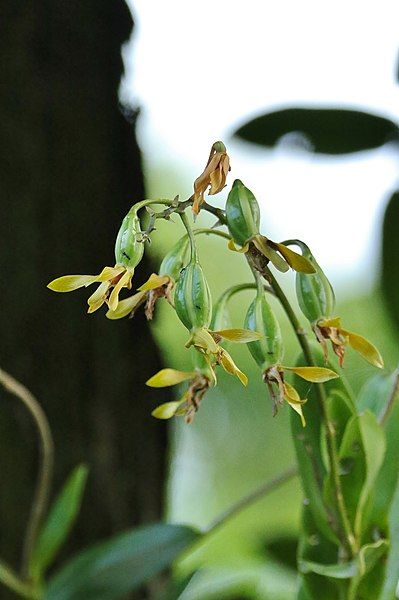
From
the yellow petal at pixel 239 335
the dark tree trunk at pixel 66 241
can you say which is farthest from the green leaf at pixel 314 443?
the dark tree trunk at pixel 66 241

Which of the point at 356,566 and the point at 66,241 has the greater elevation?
the point at 66,241

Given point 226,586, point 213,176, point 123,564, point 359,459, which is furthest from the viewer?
point 226,586

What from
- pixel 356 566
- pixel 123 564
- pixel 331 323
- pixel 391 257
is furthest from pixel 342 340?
pixel 391 257

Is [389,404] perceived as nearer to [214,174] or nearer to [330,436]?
[330,436]

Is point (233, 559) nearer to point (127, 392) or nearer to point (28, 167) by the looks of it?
point (127, 392)

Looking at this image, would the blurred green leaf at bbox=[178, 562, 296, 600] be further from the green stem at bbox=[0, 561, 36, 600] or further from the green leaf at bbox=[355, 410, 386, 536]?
the green leaf at bbox=[355, 410, 386, 536]

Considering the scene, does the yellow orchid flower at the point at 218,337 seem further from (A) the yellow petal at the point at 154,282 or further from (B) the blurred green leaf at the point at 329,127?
(B) the blurred green leaf at the point at 329,127
